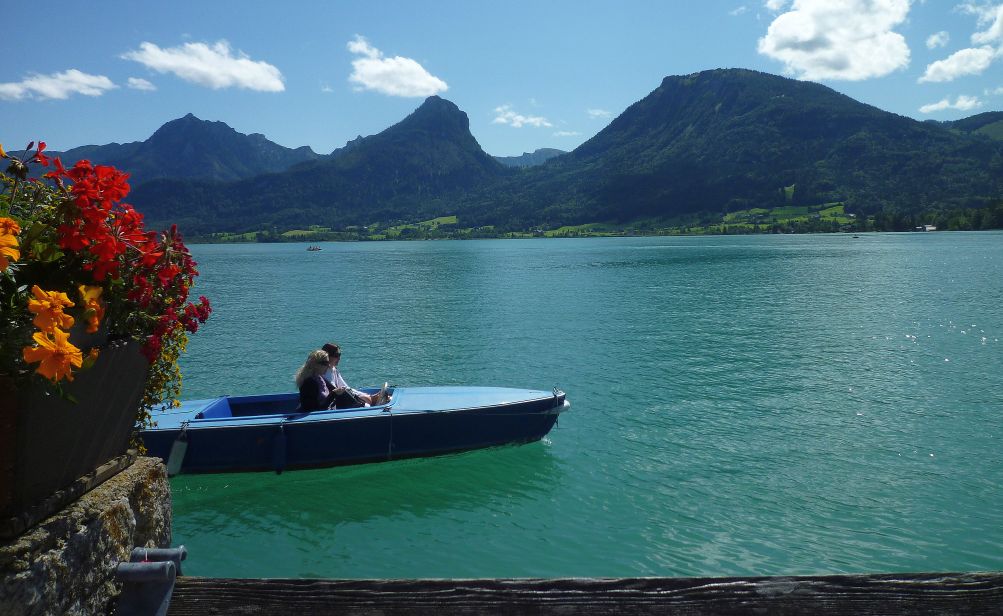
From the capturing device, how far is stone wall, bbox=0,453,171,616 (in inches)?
81.0

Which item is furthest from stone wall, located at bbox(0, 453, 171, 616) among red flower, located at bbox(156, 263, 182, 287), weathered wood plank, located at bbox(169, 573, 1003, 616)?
red flower, located at bbox(156, 263, 182, 287)

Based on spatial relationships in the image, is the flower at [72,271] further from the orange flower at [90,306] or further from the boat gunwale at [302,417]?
the boat gunwale at [302,417]

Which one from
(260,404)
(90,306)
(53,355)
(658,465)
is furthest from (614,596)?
(260,404)

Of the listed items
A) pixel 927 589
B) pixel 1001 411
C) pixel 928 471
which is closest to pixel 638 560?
pixel 928 471

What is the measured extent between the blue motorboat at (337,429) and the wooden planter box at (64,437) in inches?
416

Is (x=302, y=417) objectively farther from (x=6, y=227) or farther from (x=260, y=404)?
(x=6, y=227)

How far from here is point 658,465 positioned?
1472cm

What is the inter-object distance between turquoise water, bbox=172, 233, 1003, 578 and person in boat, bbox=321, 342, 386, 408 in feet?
4.49

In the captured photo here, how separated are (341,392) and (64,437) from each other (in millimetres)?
11901

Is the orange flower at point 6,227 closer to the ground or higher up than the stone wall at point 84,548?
higher up

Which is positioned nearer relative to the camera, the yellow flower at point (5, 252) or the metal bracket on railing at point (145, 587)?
the yellow flower at point (5, 252)

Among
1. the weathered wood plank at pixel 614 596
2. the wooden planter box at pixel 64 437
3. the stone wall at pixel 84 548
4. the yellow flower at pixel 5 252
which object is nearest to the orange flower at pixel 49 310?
the yellow flower at pixel 5 252

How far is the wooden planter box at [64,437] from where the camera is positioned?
2.20 metres

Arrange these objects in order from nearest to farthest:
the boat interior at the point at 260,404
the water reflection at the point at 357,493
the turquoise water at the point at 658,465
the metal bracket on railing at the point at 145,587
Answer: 1. the metal bracket on railing at the point at 145,587
2. the turquoise water at the point at 658,465
3. the water reflection at the point at 357,493
4. the boat interior at the point at 260,404
